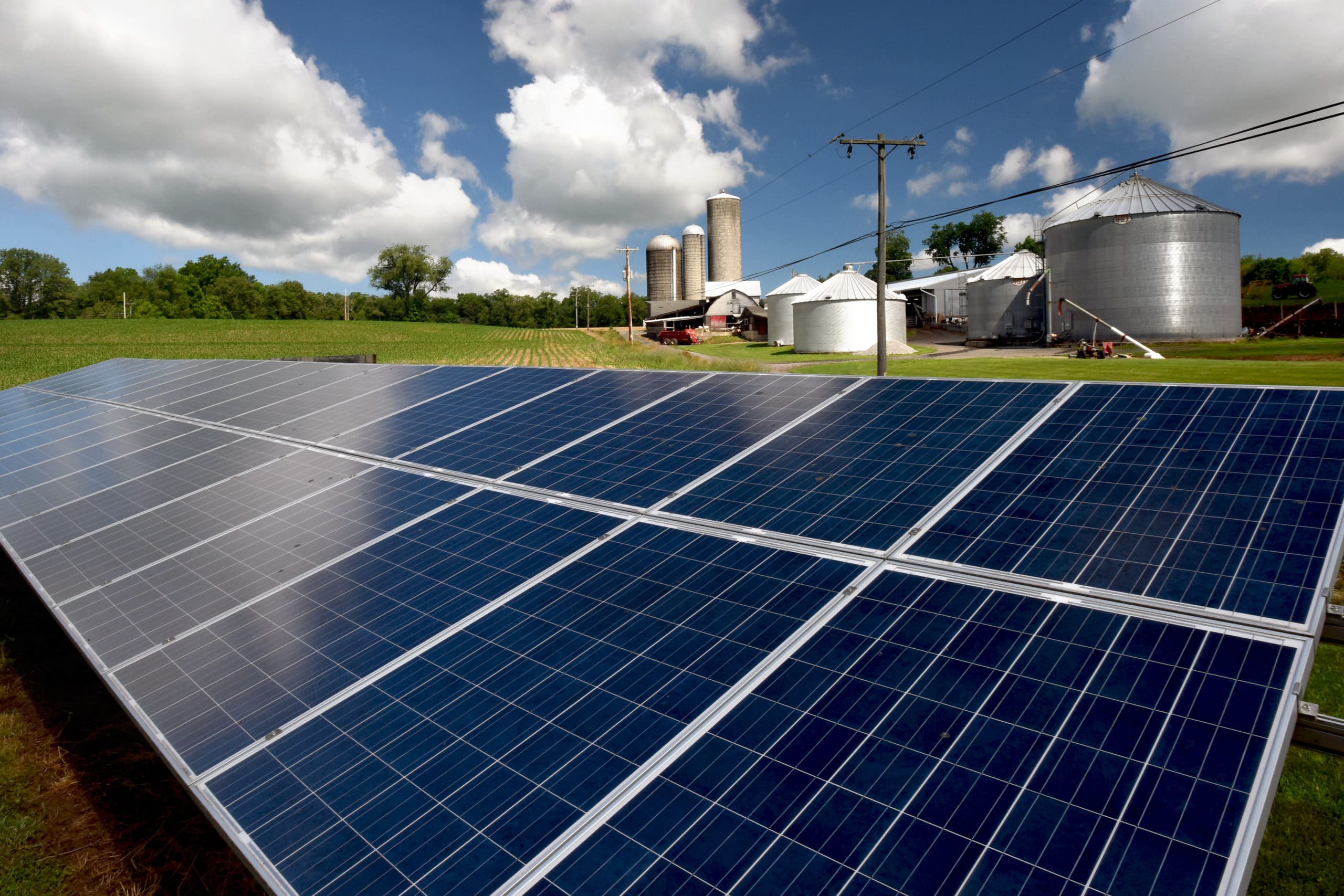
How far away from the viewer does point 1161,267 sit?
51531 mm

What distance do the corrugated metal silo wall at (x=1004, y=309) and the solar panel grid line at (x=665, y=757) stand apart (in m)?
61.5

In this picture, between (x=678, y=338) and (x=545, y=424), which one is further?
(x=678, y=338)

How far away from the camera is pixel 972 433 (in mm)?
7141

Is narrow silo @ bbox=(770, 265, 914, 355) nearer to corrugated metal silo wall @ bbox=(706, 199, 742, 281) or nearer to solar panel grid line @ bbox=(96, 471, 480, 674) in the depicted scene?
solar panel grid line @ bbox=(96, 471, 480, 674)

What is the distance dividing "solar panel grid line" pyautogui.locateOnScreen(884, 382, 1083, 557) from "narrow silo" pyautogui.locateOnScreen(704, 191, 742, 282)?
126 metres

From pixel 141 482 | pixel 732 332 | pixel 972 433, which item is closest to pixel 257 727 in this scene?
pixel 972 433

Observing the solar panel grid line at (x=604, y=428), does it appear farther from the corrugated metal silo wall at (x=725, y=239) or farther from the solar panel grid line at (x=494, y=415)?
the corrugated metal silo wall at (x=725, y=239)

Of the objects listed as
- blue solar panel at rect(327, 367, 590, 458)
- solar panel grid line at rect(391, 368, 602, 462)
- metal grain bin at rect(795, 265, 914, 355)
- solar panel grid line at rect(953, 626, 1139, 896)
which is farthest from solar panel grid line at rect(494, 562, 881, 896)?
metal grain bin at rect(795, 265, 914, 355)

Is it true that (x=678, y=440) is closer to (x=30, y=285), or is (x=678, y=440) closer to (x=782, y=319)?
(x=782, y=319)

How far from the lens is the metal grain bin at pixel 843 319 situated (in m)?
59.3

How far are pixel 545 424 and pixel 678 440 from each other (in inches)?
101

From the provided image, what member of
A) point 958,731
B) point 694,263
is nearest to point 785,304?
point 694,263

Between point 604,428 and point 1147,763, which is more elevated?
point 604,428

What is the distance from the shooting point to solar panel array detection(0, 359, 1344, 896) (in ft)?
10.3
